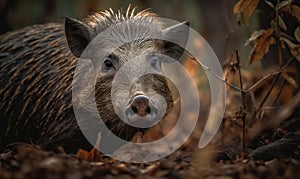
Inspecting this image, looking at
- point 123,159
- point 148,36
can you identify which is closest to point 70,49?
point 148,36

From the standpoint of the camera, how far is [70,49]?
5711 millimetres

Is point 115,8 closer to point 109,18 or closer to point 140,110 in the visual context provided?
point 109,18

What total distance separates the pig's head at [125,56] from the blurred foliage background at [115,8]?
131 cm

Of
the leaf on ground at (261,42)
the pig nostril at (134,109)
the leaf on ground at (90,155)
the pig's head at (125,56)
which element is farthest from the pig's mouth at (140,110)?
the leaf on ground at (261,42)

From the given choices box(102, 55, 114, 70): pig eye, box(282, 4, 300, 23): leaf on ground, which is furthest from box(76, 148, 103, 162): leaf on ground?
box(282, 4, 300, 23): leaf on ground

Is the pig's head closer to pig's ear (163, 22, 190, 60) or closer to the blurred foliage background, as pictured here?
pig's ear (163, 22, 190, 60)

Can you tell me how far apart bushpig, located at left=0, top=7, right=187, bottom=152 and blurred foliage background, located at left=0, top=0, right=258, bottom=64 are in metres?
1.07

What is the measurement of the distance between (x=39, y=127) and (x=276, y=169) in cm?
290

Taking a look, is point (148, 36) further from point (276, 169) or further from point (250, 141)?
point (276, 169)

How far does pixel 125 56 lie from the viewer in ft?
18.0

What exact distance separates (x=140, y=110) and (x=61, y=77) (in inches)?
63.4

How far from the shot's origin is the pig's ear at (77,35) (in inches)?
222

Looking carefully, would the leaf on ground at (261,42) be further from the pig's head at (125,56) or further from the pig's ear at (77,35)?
the pig's ear at (77,35)

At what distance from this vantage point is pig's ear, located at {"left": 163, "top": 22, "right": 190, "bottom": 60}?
5828 millimetres
